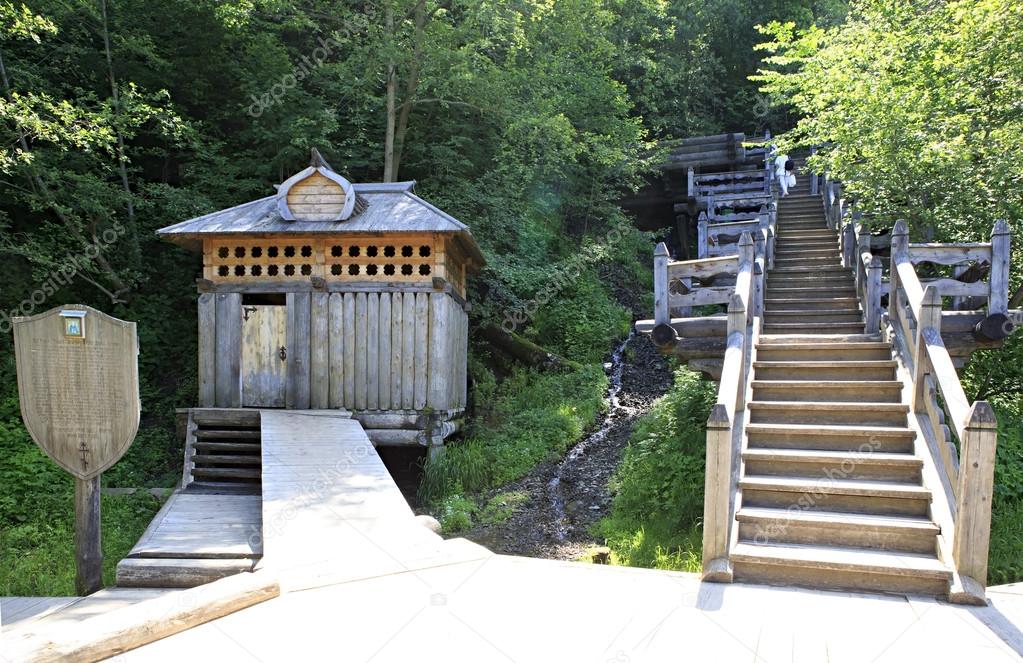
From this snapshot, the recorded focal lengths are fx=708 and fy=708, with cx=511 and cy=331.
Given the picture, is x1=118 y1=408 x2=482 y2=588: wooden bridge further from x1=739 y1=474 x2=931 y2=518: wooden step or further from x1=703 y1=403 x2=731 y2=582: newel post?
x1=739 y1=474 x2=931 y2=518: wooden step

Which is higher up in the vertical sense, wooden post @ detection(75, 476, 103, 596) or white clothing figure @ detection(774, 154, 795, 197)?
white clothing figure @ detection(774, 154, 795, 197)

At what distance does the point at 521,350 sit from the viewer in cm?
1502

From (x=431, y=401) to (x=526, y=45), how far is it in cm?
948

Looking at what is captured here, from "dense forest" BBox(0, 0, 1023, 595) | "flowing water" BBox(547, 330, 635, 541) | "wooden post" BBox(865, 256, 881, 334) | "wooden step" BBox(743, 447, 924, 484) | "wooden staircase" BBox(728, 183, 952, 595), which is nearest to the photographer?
"wooden staircase" BBox(728, 183, 952, 595)

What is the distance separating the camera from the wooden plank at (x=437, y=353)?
11.0 m

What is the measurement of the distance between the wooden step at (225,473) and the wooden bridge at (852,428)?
5435 millimetres

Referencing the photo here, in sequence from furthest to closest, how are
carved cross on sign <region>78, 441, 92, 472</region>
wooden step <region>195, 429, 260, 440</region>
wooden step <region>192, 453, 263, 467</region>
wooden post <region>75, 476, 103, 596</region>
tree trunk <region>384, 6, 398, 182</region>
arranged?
tree trunk <region>384, 6, 398, 182</region>
wooden step <region>195, 429, 260, 440</region>
wooden step <region>192, 453, 263, 467</region>
wooden post <region>75, 476, 103, 596</region>
carved cross on sign <region>78, 441, 92, 472</region>

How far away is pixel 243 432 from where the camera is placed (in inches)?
396

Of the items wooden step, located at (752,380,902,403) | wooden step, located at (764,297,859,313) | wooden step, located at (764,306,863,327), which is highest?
wooden step, located at (764,297,859,313)

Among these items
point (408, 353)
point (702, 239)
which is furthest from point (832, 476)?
point (702, 239)

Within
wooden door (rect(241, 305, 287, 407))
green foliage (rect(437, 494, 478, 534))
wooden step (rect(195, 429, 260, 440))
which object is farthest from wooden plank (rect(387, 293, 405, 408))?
wooden step (rect(195, 429, 260, 440))

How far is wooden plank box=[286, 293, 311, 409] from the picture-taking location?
1102 centimetres

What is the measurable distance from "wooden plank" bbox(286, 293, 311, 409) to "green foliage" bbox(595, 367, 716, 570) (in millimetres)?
5000

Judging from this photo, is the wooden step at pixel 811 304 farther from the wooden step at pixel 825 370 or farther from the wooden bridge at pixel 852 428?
the wooden step at pixel 825 370
